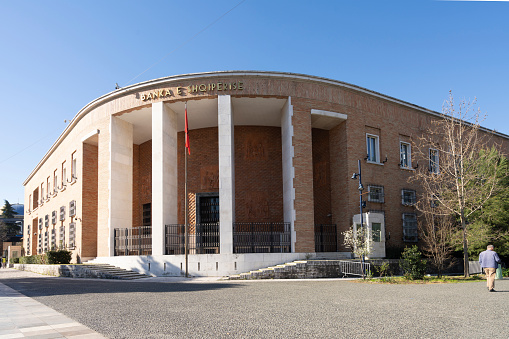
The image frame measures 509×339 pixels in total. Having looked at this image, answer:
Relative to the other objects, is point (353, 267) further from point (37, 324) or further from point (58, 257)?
point (58, 257)

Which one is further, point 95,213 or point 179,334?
point 95,213

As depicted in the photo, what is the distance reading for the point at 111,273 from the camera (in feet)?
72.0

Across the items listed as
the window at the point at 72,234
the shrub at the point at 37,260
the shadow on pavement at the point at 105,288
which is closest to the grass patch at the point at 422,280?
the shadow on pavement at the point at 105,288

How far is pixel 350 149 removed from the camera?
24.6 meters

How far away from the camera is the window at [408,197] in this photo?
26587 millimetres

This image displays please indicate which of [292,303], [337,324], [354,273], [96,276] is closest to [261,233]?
[354,273]

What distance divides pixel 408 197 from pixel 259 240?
34.3 ft

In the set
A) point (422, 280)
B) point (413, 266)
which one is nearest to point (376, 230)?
point (413, 266)

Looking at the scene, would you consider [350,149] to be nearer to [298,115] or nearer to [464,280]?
[298,115]

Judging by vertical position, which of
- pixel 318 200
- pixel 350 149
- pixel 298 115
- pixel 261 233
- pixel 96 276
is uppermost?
pixel 298 115

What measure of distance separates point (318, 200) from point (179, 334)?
20.6 m

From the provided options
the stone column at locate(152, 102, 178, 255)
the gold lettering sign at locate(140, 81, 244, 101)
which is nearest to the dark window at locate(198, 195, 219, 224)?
the stone column at locate(152, 102, 178, 255)

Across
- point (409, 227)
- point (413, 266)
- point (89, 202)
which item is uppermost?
point (89, 202)

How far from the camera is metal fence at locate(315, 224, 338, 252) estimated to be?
2395 centimetres
